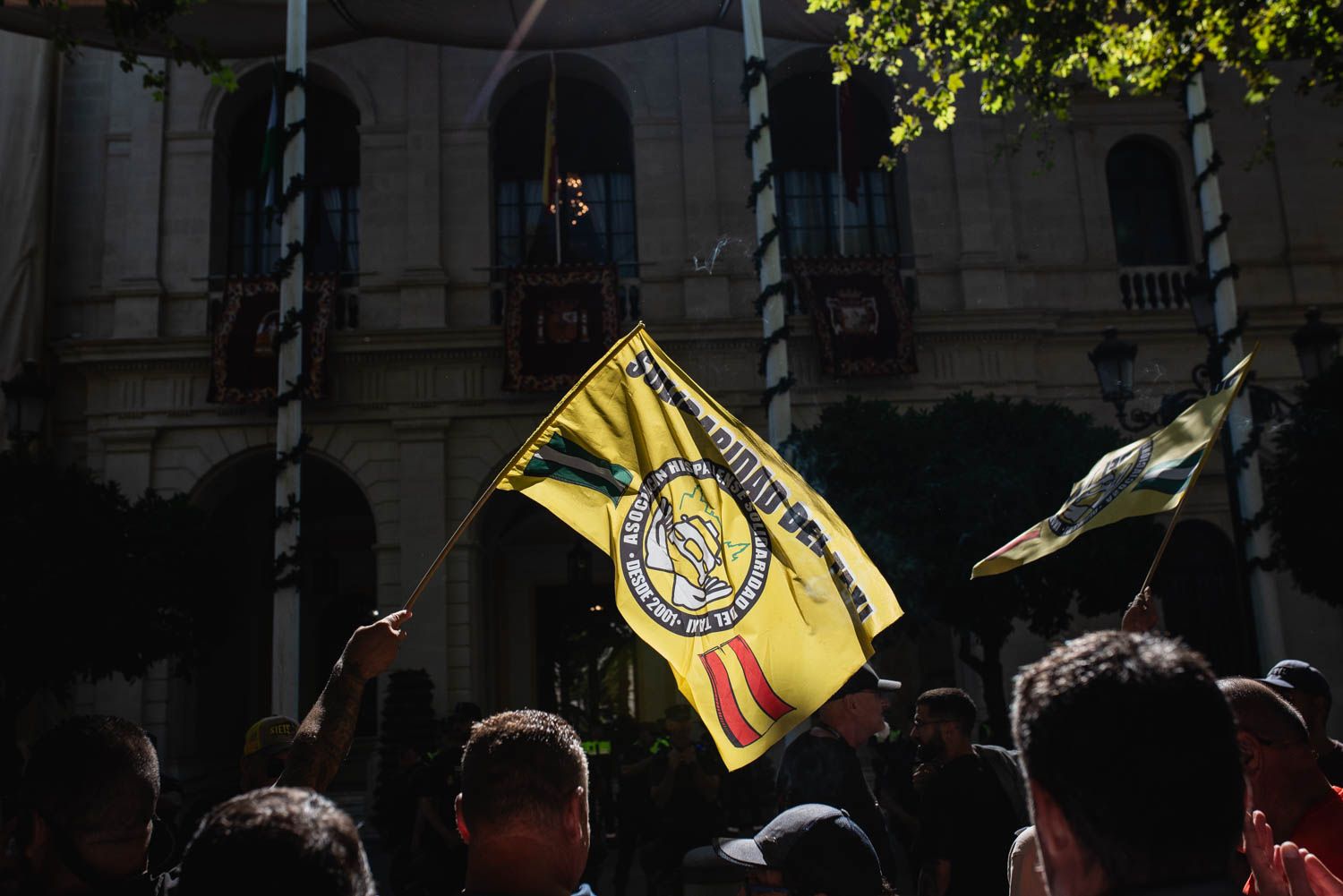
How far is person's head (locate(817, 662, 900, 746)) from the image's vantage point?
15.6 ft

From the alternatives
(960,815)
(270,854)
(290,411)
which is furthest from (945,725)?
(290,411)

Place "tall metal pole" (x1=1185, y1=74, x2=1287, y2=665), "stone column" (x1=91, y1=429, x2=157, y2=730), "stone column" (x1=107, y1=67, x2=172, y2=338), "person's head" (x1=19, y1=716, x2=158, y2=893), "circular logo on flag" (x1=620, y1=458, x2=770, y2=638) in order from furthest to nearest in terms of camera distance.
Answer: "stone column" (x1=107, y1=67, x2=172, y2=338) < "stone column" (x1=91, y1=429, x2=157, y2=730) < "tall metal pole" (x1=1185, y1=74, x2=1287, y2=665) < "circular logo on flag" (x1=620, y1=458, x2=770, y2=638) < "person's head" (x1=19, y1=716, x2=158, y2=893)

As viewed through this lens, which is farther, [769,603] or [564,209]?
[564,209]

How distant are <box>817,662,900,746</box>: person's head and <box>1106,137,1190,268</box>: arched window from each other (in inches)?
640

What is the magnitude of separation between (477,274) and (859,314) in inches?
243

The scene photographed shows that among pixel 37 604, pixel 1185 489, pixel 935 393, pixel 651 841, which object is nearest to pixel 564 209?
pixel 935 393

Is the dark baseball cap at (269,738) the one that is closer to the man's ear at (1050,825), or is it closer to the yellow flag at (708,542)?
the yellow flag at (708,542)

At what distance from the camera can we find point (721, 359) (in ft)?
57.4

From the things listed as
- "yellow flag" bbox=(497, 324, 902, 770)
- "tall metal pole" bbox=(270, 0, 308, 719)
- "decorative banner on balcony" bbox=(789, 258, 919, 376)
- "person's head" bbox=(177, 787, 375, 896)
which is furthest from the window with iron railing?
"person's head" bbox=(177, 787, 375, 896)

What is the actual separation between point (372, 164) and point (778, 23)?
7.68 m

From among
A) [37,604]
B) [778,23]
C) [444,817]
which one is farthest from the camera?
[778,23]

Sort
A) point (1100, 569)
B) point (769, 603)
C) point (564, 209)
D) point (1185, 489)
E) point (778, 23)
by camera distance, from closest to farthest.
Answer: point (769, 603), point (1185, 489), point (1100, 569), point (778, 23), point (564, 209)

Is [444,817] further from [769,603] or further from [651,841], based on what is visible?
[769,603]

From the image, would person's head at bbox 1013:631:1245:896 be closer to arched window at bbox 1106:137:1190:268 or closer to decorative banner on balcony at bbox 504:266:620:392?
decorative banner on balcony at bbox 504:266:620:392
